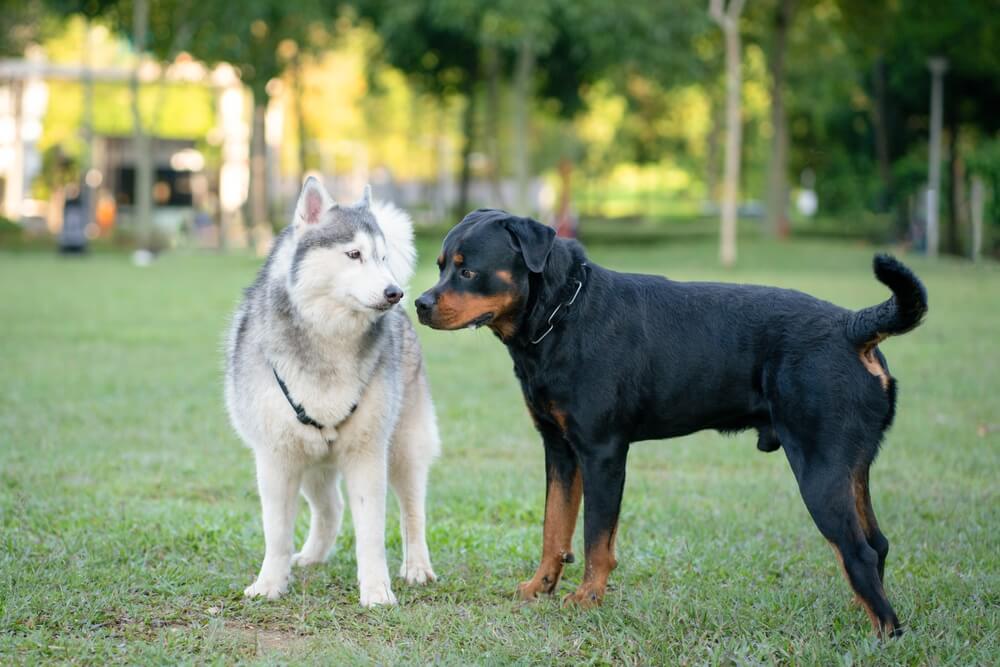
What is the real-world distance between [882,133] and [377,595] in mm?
43752

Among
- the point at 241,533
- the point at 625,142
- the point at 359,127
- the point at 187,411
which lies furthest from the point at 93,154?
the point at 241,533

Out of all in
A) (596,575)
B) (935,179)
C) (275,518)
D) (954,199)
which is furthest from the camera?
(954,199)

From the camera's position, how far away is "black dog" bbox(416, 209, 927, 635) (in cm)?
502

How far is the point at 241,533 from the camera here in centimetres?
698

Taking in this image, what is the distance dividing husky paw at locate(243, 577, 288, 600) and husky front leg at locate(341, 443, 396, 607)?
15.7 inches

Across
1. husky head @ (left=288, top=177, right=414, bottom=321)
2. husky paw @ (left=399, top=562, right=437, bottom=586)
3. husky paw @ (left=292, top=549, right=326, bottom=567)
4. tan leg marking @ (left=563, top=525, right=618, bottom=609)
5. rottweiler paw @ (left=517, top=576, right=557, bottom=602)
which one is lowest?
husky paw @ (left=292, top=549, right=326, bottom=567)

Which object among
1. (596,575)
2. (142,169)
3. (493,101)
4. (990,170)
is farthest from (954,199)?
(596,575)

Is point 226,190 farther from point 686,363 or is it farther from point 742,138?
point 686,363

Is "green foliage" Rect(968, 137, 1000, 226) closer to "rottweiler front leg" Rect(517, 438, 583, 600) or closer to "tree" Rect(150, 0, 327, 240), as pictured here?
"tree" Rect(150, 0, 327, 240)

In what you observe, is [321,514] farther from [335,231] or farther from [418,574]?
[335,231]

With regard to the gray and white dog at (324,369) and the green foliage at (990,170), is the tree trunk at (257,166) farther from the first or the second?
the gray and white dog at (324,369)

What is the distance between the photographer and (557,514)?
5699mm

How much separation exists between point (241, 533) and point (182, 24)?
35259 millimetres

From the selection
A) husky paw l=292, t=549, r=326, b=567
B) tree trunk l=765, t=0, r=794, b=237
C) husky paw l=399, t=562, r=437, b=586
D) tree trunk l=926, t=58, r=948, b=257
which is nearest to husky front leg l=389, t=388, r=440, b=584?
husky paw l=399, t=562, r=437, b=586
